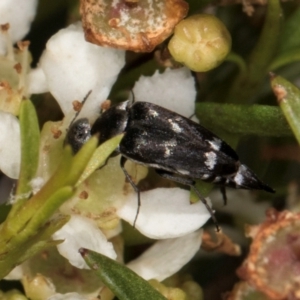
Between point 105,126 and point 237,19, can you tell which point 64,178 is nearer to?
point 105,126

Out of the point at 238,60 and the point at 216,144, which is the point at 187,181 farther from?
the point at 238,60

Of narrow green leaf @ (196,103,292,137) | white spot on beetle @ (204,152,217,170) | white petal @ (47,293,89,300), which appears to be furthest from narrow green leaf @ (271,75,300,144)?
white petal @ (47,293,89,300)

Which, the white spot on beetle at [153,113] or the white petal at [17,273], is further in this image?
the white spot on beetle at [153,113]

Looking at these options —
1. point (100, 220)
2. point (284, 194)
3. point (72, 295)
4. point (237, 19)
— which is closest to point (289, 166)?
point (284, 194)

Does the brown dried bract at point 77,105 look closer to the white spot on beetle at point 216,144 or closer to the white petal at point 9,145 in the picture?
the white petal at point 9,145

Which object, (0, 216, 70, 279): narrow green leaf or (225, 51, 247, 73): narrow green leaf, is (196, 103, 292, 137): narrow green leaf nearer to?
(225, 51, 247, 73): narrow green leaf

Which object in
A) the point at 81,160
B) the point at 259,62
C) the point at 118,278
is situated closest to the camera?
the point at 81,160

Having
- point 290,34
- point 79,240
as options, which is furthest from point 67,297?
point 290,34

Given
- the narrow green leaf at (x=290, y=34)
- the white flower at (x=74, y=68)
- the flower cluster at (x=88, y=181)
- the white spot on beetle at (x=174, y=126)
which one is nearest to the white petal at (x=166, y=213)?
the flower cluster at (x=88, y=181)
